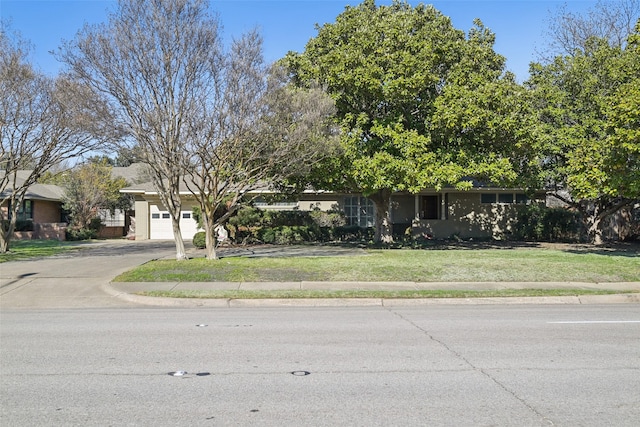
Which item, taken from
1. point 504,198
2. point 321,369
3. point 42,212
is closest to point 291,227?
point 504,198

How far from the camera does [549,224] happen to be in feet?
97.7

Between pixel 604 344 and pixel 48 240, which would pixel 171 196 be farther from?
pixel 48 240

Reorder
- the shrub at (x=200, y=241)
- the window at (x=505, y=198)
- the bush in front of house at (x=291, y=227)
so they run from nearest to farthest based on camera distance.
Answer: the shrub at (x=200, y=241)
the bush in front of house at (x=291, y=227)
the window at (x=505, y=198)

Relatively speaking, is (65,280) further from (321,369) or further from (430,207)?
(430,207)

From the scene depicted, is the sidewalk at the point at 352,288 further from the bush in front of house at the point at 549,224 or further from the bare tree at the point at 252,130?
the bush in front of house at the point at 549,224

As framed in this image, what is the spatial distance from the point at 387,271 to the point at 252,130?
5.76 metres

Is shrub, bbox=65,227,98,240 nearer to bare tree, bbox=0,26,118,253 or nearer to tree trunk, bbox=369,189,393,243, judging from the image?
bare tree, bbox=0,26,118,253

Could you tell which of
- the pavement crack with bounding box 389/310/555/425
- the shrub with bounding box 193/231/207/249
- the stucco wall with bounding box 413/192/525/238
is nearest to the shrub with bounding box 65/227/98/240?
the shrub with bounding box 193/231/207/249

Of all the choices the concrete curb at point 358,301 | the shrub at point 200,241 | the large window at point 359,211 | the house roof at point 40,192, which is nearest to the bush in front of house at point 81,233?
the house roof at point 40,192

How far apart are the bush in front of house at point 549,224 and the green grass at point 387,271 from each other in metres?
12.2

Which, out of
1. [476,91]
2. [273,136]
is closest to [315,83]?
[273,136]

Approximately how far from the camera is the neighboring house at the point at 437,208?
3073 cm

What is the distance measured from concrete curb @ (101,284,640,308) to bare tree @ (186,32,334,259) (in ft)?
16.8

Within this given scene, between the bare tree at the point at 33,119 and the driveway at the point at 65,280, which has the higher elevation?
the bare tree at the point at 33,119
